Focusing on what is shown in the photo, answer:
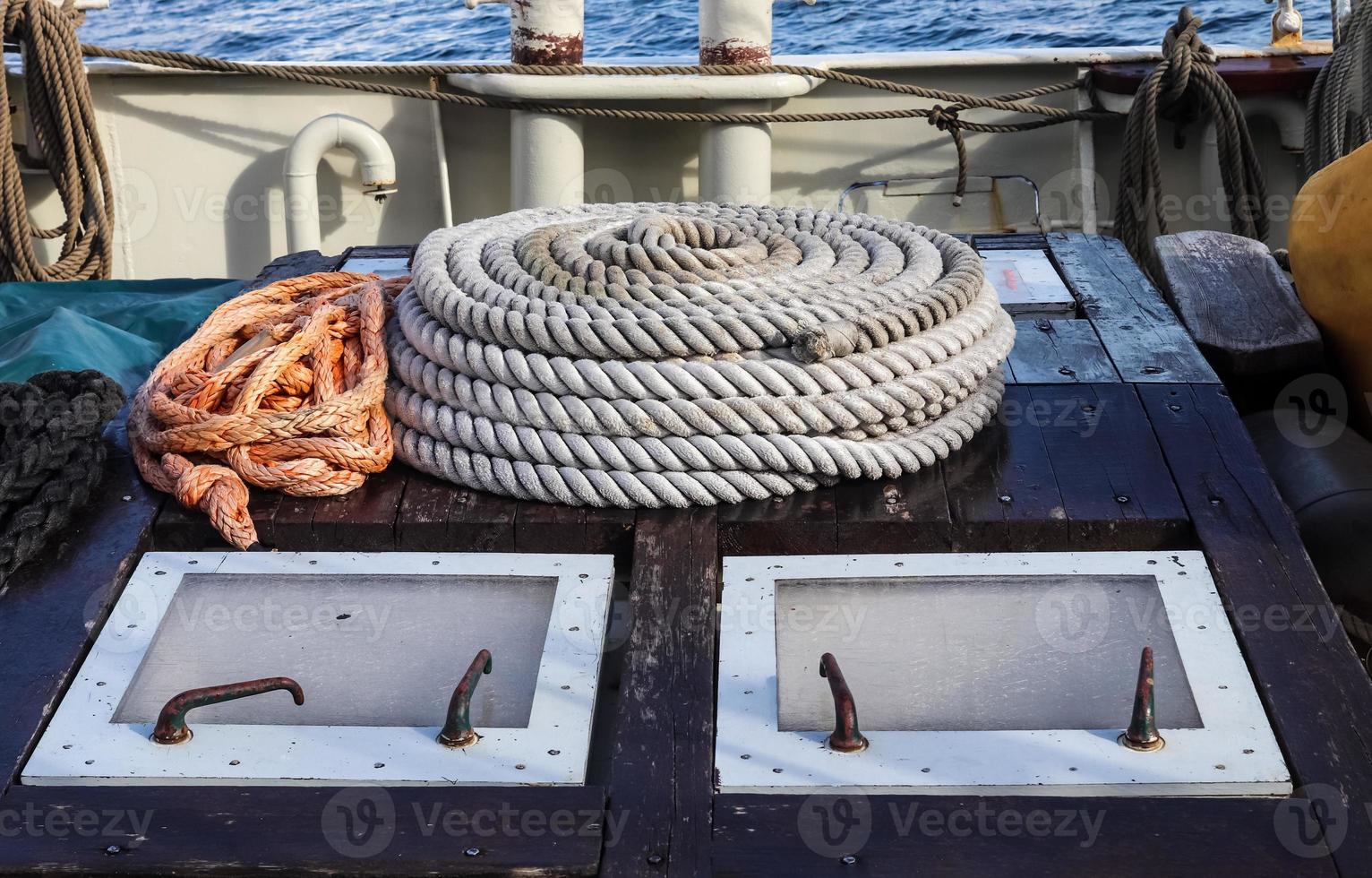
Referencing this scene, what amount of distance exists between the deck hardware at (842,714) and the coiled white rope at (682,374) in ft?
1.66

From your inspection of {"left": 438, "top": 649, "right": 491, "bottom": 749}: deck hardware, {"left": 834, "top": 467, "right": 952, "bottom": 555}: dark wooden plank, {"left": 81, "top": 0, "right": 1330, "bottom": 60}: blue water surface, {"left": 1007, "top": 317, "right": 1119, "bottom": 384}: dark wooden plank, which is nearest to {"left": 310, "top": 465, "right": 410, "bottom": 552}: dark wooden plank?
{"left": 438, "top": 649, "right": 491, "bottom": 749}: deck hardware

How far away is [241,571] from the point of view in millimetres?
2078

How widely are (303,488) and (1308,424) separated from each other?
1.79 meters

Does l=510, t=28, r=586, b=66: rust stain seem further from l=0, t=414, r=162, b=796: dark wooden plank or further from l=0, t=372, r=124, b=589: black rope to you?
l=0, t=414, r=162, b=796: dark wooden plank

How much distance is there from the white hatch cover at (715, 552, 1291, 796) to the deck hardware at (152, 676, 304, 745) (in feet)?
1.82

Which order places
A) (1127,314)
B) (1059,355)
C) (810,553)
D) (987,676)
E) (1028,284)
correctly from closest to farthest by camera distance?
(987,676) < (810,553) < (1059,355) < (1127,314) < (1028,284)

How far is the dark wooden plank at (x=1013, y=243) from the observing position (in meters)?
3.36

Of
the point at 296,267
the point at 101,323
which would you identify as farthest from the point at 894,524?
the point at 101,323

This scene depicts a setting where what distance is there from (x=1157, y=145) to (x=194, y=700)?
4.01 metres

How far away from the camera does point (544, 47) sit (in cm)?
489

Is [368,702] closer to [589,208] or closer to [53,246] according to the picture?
[589,208]

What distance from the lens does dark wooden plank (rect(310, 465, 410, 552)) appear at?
2.14 metres

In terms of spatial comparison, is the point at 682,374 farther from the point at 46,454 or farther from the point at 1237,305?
the point at 1237,305

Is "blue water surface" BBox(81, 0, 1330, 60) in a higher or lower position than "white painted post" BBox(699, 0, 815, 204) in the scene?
lower
